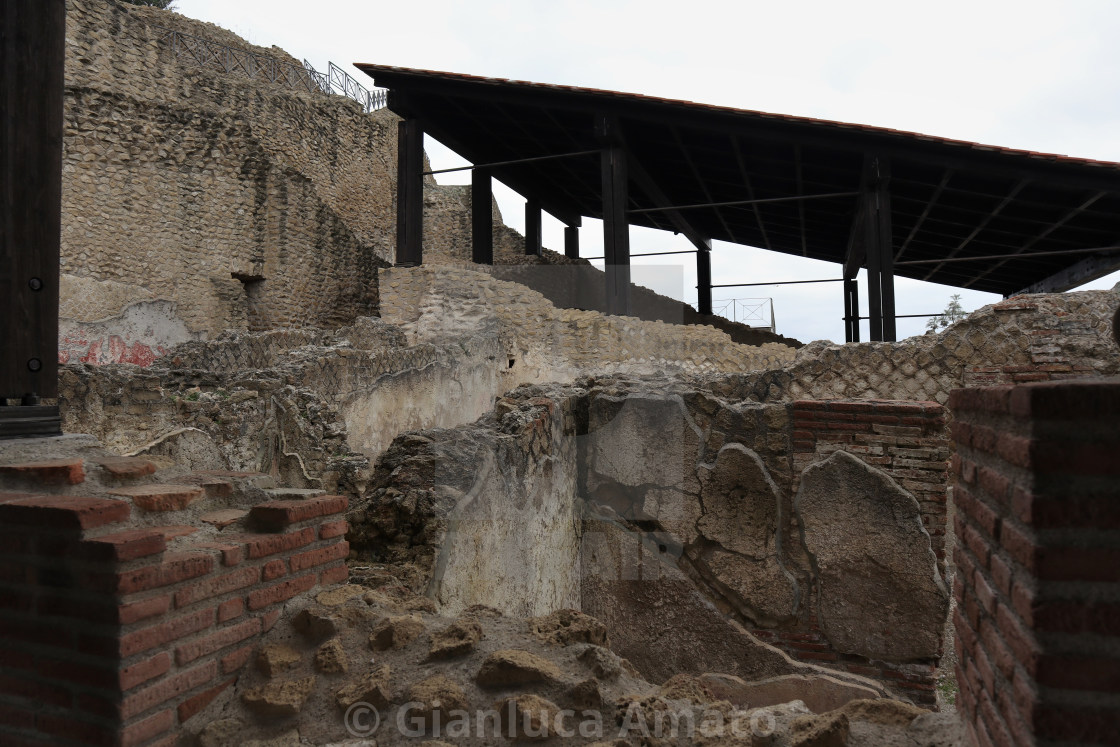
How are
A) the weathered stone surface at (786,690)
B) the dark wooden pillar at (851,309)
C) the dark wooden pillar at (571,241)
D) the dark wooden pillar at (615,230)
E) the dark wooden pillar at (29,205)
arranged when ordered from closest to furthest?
the dark wooden pillar at (29,205), the weathered stone surface at (786,690), the dark wooden pillar at (615,230), the dark wooden pillar at (851,309), the dark wooden pillar at (571,241)

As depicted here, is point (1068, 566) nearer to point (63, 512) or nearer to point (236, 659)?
point (236, 659)

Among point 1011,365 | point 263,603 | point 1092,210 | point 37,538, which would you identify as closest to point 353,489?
point 263,603

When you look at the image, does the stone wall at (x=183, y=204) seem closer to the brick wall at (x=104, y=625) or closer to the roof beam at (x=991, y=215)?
the brick wall at (x=104, y=625)

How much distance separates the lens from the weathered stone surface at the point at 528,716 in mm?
1622

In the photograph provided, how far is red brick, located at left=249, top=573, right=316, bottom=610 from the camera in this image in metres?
1.94

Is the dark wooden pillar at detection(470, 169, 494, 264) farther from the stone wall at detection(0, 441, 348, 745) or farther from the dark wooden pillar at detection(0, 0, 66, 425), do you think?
the stone wall at detection(0, 441, 348, 745)

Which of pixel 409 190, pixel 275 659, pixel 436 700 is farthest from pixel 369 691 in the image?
pixel 409 190

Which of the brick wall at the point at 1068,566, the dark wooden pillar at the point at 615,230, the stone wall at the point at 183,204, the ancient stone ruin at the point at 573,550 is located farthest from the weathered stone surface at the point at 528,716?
the stone wall at the point at 183,204

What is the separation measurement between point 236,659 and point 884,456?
3074 millimetres

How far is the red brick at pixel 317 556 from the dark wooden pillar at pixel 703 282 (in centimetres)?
1535

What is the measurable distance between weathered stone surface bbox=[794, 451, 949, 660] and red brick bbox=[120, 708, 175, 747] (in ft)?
9.71

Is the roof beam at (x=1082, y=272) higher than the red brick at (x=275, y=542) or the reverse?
higher

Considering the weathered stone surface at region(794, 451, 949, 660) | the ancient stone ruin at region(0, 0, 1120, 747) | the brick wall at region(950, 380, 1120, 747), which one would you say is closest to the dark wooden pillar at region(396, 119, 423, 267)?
the ancient stone ruin at region(0, 0, 1120, 747)

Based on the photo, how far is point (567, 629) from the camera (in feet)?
6.64
